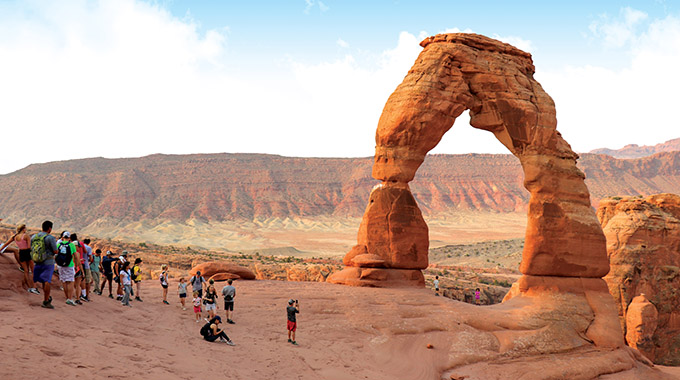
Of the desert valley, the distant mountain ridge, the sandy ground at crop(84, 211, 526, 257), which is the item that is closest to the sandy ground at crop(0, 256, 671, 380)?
the desert valley

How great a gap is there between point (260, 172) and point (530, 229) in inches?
4134

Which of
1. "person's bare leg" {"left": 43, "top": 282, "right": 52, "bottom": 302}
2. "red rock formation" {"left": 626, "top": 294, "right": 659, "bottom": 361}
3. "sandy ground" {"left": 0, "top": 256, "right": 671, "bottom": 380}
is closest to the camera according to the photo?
"sandy ground" {"left": 0, "top": 256, "right": 671, "bottom": 380}

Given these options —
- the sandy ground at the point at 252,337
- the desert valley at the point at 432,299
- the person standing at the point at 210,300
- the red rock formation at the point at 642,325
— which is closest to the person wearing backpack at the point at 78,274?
the sandy ground at the point at 252,337

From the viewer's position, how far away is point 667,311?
77.0 feet

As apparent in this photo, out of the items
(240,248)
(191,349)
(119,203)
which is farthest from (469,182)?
(191,349)

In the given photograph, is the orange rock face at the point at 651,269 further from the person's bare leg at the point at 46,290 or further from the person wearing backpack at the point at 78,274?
the person's bare leg at the point at 46,290

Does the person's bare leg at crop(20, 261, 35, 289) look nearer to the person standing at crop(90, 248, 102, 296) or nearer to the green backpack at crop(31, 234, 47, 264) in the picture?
the green backpack at crop(31, 234, 47, 264)

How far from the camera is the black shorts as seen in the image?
11180 mm

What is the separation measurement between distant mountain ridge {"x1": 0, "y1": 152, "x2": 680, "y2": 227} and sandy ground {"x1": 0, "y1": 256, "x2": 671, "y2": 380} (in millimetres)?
93298

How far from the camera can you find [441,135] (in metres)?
20.5

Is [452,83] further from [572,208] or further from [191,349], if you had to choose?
[191,349]

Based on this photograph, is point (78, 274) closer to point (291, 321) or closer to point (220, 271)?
point (291, 321)

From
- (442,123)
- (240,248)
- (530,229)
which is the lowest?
(240,248)

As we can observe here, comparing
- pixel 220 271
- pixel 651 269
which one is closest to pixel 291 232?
pixel 220 271
